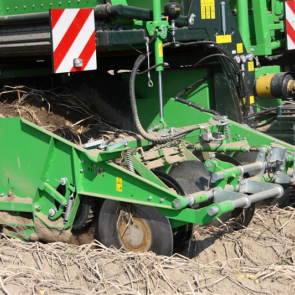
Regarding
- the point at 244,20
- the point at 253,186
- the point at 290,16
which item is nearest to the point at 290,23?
the point at 290,16

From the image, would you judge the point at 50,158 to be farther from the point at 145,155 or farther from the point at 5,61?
the point at 5,61

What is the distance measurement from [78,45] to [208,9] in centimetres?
136

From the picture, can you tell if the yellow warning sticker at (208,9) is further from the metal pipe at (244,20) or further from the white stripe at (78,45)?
the white stripe at (78,45)

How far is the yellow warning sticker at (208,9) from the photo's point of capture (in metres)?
5.10

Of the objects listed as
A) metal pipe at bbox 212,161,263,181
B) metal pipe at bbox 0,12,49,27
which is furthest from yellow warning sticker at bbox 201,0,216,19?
metal pipe at bbox 212,161,263,181

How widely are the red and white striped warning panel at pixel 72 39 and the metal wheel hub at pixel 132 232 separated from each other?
111 centimetres

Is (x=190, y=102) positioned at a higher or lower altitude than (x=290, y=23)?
lower

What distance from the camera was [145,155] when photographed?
4.52 meters

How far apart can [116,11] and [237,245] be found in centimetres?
187

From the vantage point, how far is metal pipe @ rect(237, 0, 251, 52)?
576 cm

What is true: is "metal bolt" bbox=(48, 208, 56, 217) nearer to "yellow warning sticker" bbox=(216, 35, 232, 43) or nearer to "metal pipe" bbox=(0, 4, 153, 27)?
"metal pipe" bbox=(0, 4, 153, 27)

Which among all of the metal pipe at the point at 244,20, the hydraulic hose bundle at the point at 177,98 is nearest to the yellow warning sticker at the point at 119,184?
the hydraulic hose bundle at the point at 177,98

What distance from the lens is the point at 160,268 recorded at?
3617 mm

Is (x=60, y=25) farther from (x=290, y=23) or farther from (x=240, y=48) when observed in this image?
(x=290, y=23)
